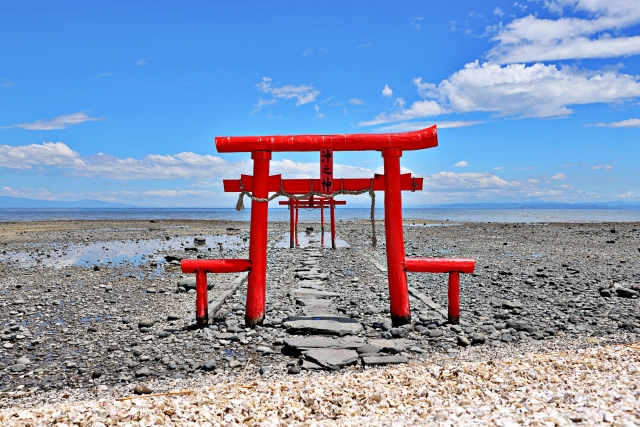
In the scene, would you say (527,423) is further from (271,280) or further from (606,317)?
(271,280)

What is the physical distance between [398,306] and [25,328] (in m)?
5.68

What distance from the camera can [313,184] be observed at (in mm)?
7078

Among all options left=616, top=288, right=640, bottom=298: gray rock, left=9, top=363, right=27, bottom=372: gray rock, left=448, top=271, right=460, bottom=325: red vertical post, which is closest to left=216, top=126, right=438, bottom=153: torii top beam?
left=448, top=271, right=460, bottom=325: red vertical post

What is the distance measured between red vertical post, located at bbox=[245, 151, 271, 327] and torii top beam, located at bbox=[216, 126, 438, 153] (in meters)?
0.20

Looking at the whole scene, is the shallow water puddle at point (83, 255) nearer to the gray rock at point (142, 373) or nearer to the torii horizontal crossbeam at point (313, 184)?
the torii horizontal crossbeam at point (313, 184)

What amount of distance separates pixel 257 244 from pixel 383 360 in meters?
2.57

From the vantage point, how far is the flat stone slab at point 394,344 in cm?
558

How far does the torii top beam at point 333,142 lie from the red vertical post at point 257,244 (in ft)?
0.64

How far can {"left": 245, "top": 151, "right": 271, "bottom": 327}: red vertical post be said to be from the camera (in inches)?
265

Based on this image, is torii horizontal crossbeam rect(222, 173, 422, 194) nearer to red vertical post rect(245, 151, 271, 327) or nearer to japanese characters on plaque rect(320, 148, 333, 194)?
japanese characters on plaque rect(320, 148, 333, 194)

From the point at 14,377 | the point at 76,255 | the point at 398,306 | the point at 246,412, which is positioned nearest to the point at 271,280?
the point at 398,306

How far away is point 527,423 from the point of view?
307 cm

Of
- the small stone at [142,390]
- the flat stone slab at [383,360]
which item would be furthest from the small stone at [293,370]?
the small stone at [142,390]

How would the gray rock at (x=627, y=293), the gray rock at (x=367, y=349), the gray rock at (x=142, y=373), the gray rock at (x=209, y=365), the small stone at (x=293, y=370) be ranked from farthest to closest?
the gray rock at (x=627, y=293) → the gray rock at (x=367, y=349) → the gray rock at (x=209, y=365) → the gray rock at (x=142, y=373) → the small stone at (x=293, y=370)
